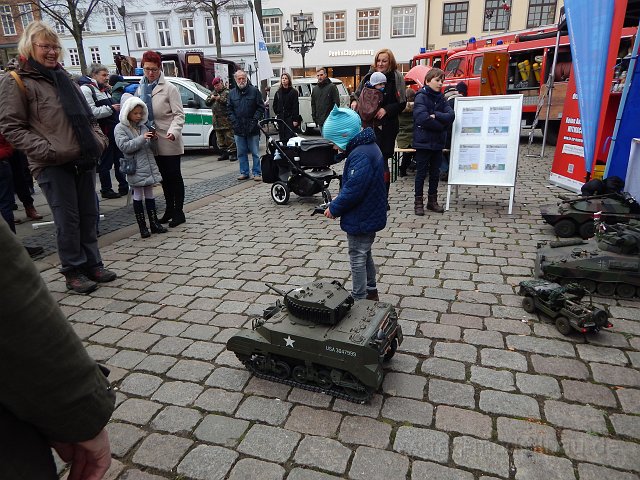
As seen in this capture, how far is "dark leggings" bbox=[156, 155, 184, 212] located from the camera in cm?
618

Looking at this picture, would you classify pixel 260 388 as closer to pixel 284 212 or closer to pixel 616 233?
pixel 616 233

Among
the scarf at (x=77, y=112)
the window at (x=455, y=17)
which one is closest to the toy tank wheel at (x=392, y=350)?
the scarf at (x=77, y=112)

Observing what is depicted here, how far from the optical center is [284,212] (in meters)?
7.09

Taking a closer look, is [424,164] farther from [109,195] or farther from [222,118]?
[222,118]

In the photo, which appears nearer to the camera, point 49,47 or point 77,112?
point 49,47

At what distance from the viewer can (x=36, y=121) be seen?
13.0 feet

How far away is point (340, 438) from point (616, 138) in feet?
20.3

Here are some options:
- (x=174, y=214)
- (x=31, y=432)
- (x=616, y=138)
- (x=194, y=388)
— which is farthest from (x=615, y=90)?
(x=31, y=432)

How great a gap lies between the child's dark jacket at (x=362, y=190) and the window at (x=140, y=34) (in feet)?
149

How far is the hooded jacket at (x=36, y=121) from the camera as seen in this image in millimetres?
3818

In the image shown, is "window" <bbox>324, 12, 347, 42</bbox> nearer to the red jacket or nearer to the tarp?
the tarp

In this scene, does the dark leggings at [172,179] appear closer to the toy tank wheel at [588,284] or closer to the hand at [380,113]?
the hand at [380,113]

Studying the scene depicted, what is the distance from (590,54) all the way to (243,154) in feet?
20.9

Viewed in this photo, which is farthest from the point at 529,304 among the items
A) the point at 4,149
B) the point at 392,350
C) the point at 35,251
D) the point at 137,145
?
the point at 4,149
